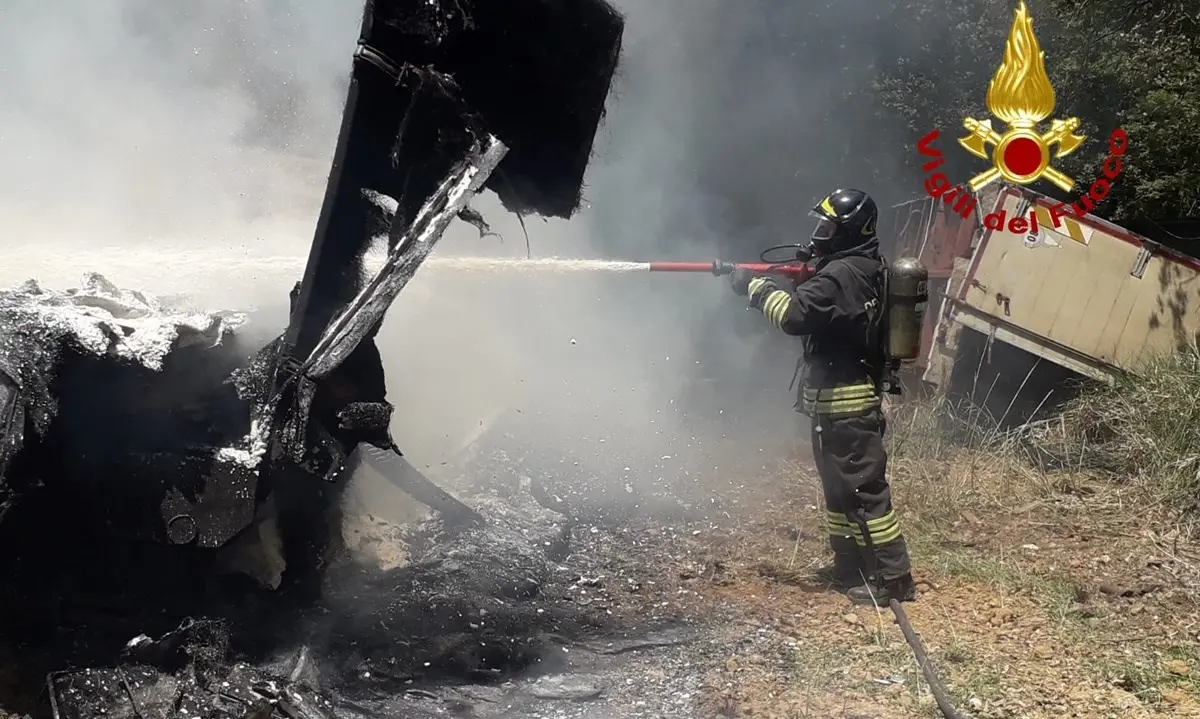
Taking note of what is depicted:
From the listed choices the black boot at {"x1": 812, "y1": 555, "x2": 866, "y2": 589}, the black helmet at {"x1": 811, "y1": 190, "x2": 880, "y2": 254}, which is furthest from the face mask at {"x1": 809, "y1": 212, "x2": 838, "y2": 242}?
the black boot at {"x1": 812, "y1": 555, "x2": 866, "y2": 589}

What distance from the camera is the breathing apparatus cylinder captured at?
3967mm

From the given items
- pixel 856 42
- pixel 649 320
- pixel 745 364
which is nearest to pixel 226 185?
pixel 649 320

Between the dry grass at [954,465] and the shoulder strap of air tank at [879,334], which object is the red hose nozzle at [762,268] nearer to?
the shoulder strap of air tank at [879,334]

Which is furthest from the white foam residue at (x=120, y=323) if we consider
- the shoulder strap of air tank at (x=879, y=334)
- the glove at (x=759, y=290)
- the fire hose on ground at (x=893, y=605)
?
the shoulder strap of air tank at (x=879, y=334)

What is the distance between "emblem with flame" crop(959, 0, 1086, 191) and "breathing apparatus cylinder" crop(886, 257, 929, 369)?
4.21 metres

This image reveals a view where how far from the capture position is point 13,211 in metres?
7.94

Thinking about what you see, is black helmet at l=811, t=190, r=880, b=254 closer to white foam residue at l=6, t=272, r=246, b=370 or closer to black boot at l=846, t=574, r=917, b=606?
black boot at l=846, t=574, r=917, b=606

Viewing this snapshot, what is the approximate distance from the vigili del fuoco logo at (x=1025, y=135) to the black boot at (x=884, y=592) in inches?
145

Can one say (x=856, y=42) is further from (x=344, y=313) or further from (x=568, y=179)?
(x=344, y=313)

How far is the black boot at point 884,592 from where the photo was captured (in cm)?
399

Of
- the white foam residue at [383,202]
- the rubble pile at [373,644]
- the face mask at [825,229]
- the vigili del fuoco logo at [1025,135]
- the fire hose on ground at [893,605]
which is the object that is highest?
the vigili del fuoco logo at [1025,135]

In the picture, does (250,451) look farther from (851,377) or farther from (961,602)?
(961,602)

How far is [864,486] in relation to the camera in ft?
13.3

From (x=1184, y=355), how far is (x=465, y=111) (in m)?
4.78
